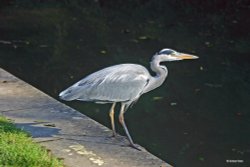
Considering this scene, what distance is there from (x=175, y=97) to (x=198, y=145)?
1.76 m

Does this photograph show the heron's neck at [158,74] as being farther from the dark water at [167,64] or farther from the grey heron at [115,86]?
the dark water at [167,64]

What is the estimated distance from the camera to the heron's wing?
563 cm

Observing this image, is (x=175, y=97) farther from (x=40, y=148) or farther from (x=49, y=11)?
(x=49, y=11)

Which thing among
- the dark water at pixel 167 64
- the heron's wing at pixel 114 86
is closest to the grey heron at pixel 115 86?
the heron's wing at pixel 114 86

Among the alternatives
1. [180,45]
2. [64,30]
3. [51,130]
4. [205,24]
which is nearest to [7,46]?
[64,30]

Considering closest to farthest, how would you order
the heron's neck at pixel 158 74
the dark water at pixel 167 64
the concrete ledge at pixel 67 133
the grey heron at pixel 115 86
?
1. the concrete ledge at pixel 67 133
2. the grey heron at pixel 115 86
3. the heron's neck at pixel 158 74
4. the dark water at pixel 167 64

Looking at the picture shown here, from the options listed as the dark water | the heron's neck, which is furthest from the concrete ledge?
the dark water

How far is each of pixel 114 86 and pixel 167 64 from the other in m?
4.81

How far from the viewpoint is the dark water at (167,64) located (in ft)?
22.6

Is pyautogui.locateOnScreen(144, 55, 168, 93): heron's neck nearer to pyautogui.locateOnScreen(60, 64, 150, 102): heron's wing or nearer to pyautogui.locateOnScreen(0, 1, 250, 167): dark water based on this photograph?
pyautogui.locateOnScreen(60, 64, 150, 102): heron's wing

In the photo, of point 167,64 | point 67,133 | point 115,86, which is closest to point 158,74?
point 115,86

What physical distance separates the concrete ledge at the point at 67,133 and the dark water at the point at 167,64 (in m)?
0.99

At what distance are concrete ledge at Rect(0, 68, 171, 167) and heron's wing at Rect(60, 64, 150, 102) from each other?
323 mm

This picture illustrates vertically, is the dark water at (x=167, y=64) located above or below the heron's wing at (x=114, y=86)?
below
